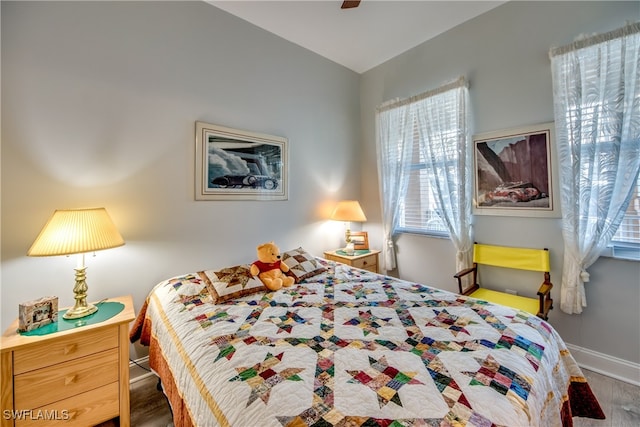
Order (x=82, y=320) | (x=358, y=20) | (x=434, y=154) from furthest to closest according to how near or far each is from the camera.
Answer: (x=434, y=154) → (x=358, y=20) → (x=82, y=320)

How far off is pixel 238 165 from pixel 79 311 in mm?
1505

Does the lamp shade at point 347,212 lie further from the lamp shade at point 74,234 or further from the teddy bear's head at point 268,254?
the lamp shade at point 74,234

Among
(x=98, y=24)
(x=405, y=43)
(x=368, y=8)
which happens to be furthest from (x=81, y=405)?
(x=405, y=43)

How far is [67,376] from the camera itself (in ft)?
4.33

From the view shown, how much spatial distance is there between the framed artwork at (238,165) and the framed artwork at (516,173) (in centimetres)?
195

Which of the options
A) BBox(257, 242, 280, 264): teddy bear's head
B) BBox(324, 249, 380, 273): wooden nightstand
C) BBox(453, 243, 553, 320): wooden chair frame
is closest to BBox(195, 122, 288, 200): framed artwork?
BBox(257, 242, 280, 264): teddy bear's head

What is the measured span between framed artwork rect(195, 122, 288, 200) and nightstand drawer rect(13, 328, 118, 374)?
44.7 inches

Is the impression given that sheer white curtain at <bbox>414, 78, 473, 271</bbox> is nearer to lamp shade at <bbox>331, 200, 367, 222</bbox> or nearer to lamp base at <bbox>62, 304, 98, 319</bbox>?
lamp shade at <bbox>331, 200, 367, 222</bbox>

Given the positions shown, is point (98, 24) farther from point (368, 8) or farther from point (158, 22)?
point (368, 8)

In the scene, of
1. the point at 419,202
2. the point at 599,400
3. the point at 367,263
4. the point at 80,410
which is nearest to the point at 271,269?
the point at 80,410

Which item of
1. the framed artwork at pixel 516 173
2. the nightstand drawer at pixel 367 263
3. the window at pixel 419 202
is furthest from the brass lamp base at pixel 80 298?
the framed artwork at pixel 516 173

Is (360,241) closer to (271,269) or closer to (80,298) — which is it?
(271,269)

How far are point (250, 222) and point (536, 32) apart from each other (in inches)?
118

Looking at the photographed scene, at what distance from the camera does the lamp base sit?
1.47 m
